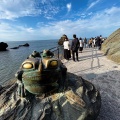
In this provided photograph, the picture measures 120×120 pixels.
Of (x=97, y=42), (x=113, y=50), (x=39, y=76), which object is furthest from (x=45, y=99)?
(x=97, y=42)

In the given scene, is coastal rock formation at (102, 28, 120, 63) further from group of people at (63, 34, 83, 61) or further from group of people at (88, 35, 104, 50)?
group of people at (88, 35, 104, 50)

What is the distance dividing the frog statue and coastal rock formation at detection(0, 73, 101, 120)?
152 millimetres

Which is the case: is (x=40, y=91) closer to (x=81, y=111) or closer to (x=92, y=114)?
(x=81, y=111)

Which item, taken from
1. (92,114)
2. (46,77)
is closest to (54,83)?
(46,77)

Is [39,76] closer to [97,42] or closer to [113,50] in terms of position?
[113,50]

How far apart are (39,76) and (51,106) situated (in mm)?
619

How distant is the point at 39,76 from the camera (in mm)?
2199

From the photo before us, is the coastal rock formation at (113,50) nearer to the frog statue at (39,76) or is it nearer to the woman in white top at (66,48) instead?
the woman in white top at (66,48)

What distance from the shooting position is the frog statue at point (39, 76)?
2217 millimetres

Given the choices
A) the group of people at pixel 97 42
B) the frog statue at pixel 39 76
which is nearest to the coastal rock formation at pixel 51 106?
the frog statue at pixel 39 76

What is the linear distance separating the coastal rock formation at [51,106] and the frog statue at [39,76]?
152 millimetres

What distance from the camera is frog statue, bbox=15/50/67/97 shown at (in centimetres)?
222

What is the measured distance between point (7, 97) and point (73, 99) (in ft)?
4.21

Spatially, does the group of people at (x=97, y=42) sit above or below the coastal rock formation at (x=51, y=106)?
below
